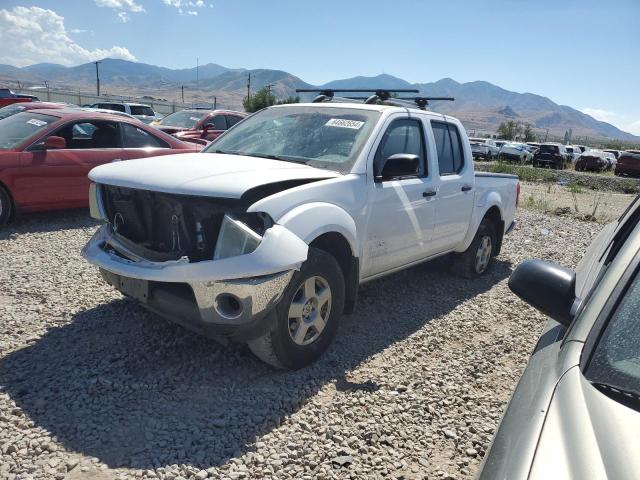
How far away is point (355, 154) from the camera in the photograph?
3936mm

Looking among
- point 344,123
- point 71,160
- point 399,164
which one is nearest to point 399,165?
point 399,164

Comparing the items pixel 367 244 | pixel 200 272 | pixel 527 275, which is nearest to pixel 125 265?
pixel 200 272

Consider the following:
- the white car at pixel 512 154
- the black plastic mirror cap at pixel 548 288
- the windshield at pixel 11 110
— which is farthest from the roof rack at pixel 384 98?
the white car at pixel 512 154

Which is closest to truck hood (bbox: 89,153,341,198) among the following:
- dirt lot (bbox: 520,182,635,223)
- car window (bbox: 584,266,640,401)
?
car window (bbox: 584,266,640,401)

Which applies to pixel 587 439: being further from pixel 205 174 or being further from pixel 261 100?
pixel 261 100

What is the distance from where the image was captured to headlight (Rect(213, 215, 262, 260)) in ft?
9.82

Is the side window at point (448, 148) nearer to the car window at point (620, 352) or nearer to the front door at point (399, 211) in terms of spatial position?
the front door at point (399, 211)

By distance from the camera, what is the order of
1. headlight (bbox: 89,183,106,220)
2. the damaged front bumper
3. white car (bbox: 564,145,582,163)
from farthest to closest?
white car (bbox: 564,145,582,163) → headlight (bbox: 89,183,106,220) → the damaged front bumper

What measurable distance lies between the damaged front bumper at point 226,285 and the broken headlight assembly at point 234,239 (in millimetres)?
61

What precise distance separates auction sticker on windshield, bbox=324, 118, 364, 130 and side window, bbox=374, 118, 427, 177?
24cm

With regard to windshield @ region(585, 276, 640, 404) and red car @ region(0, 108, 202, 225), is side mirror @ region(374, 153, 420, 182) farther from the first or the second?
red car @ region(0, 108, 202, 225)

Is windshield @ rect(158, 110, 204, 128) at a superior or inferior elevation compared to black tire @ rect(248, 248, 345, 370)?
superior

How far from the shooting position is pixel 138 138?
800 centimetres

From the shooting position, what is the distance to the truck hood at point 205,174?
3047 millimetres
